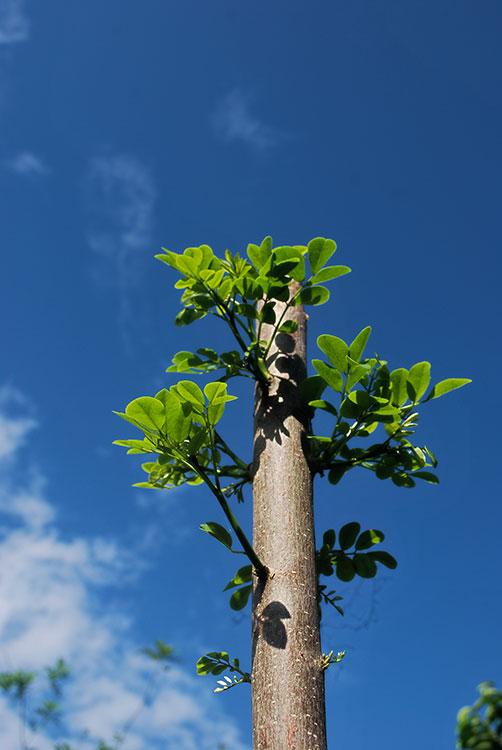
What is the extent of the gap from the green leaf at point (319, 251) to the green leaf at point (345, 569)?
93 cm

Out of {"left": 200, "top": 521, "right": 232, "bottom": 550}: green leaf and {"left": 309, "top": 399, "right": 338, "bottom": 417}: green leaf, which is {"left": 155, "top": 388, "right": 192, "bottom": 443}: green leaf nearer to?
{"left": 200, "top": 521, "right": 232, "bottom": 550}: green leaf

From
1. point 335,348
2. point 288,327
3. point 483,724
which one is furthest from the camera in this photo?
point 288,327

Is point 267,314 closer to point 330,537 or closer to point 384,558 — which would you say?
point 330,537

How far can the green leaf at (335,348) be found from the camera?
5.38 feet

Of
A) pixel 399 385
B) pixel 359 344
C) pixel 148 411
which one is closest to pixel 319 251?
pixel 359 344

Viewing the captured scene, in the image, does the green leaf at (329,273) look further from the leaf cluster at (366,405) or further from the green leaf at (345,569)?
the green leaf at (345,569)

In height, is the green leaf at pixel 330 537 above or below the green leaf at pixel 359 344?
below

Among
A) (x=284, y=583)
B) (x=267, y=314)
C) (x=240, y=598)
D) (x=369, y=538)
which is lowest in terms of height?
(x=284, y=583)

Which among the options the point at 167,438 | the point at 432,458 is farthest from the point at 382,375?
the point at 167,438

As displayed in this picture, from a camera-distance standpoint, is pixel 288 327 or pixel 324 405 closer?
pixel 324 405

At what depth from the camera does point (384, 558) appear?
179 cm

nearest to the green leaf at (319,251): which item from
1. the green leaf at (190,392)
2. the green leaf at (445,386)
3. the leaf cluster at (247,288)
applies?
the leaf cluster at (247,288)

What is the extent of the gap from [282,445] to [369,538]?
16.9 inches

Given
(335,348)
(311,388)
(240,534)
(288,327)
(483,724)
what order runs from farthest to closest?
(288,327) → (311,388) → (335,348) → (240,534) → (483,724)
